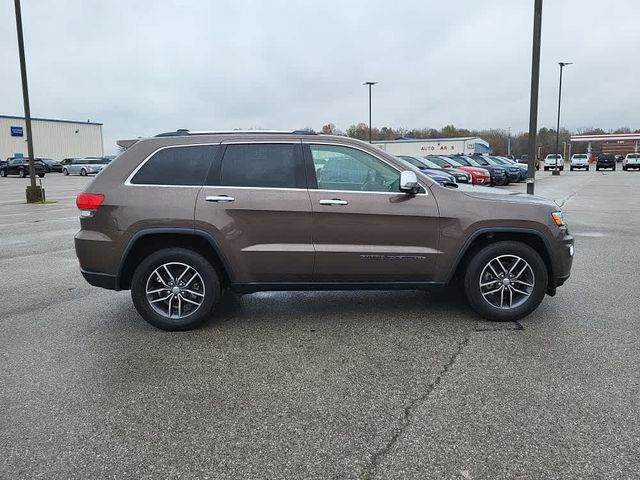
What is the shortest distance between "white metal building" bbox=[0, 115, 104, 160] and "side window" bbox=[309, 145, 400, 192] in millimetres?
61021

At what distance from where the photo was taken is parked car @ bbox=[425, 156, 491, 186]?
78.4 ft

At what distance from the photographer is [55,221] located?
13625mm

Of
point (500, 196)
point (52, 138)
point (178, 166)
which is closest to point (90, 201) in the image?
point (178, 166)

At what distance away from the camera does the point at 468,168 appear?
24.7 meters

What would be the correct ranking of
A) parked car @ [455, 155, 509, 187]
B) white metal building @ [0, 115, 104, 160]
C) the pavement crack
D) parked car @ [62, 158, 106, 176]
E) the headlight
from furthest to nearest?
1. white metal building @ [0, 115, 104, 160]
2. parked car @ [62, 158, 106, 176]
3. parked car @ [455, 155, 509, 187]
4. the headlight
5. the pavement crack

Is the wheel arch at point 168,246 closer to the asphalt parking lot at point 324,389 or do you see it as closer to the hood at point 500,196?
the asphalt parking lot at point 324,389

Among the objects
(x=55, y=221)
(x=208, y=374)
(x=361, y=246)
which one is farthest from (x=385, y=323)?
(x=55, y=221)

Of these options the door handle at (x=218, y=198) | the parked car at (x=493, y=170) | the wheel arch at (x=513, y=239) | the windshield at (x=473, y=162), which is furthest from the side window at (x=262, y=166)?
the windshield at (x=473, y=162)

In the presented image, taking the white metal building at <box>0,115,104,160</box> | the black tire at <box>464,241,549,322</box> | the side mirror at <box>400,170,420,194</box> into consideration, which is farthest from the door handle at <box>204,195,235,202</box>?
the white metal building at <box>0,115,104,160</box>

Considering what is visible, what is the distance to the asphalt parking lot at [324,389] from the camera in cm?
283

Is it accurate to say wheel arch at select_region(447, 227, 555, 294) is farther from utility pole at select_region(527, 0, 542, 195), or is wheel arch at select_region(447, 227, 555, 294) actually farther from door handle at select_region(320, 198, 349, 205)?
utility pole at select_region(527, 0, 542, 195)

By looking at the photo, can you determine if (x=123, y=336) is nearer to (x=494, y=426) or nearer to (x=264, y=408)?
(x=264, y=408)

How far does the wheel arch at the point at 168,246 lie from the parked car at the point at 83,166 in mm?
45022

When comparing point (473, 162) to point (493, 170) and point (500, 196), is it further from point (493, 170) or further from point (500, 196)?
point (500, 196)
